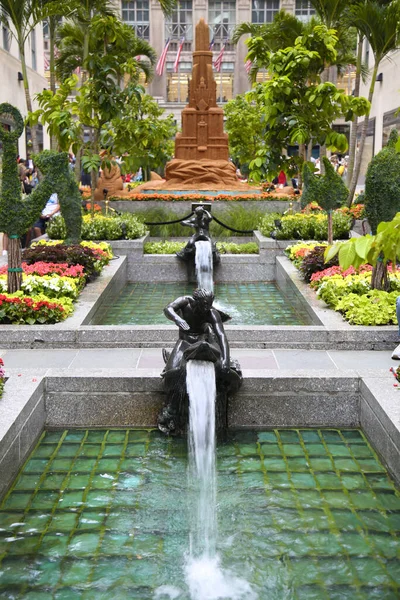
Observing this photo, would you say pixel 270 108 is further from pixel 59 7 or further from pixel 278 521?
pixel 278 521

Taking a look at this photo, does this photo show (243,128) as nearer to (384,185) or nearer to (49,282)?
(384,185)

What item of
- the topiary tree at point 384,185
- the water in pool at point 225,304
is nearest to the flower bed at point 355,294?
the water in pool at point 225,304

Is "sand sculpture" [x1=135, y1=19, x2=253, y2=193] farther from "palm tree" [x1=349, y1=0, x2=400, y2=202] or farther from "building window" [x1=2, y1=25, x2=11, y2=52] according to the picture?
"building window" [x1=2, y1=25, x2=11, y2=52]

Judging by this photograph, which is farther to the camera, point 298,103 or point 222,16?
point 222,16

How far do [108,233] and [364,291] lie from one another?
7894mm

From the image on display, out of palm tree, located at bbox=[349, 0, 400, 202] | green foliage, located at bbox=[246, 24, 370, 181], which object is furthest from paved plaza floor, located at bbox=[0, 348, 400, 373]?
palm tree, located at bbox=[349, 0, 400, 202]

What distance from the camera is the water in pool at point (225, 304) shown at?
11.7 m

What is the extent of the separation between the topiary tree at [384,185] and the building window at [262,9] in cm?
5923

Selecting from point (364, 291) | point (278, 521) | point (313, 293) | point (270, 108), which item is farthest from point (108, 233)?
point (278, 521)

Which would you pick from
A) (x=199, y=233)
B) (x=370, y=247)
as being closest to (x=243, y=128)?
(x=199, y=233)

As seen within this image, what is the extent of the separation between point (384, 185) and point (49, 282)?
209 inches

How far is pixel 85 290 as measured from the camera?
476 inches

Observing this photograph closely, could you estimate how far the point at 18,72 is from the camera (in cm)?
3694

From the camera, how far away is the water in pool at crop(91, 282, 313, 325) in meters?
11.7
